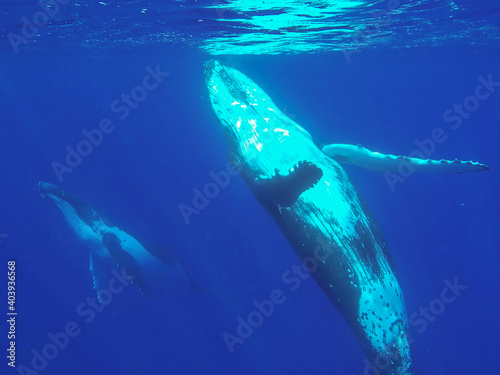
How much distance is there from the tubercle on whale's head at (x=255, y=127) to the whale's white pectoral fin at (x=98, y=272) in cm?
1087

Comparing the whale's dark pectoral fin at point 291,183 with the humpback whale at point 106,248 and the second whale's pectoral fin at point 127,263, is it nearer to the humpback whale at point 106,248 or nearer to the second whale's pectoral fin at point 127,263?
the second whale's pectoral fin at point 127,263

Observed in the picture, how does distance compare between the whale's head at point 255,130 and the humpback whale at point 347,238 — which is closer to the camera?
the humpback whale at point 347,238

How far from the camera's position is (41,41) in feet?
69.7

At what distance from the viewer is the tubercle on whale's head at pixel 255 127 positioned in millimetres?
7355

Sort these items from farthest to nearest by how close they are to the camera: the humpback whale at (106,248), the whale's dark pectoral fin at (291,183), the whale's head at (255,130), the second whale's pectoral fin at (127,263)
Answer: the humpback whale at (106,248) → the second whale's pectoral fin at (127,263) → the whale's head at (255,130) → the whale's dark pectoral fin at (291,183)

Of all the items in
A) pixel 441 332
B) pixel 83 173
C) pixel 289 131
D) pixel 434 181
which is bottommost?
pixel 441 332

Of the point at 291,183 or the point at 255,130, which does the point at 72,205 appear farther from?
the point at 291,183

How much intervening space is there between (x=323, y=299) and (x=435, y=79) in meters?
34.4

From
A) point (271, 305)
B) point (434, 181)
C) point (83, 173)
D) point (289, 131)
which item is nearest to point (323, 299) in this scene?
point (271, 305)

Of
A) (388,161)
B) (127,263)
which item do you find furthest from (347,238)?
(127,263)

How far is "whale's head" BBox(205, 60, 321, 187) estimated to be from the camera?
734 cm

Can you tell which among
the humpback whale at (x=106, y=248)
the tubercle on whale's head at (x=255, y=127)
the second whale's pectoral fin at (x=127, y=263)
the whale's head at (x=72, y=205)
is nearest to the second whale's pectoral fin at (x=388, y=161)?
the tubercle on whale's head at (x=255, y=127)

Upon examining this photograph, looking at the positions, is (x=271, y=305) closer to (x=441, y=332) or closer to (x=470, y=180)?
(x=441, y=332)

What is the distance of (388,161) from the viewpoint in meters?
7.20
